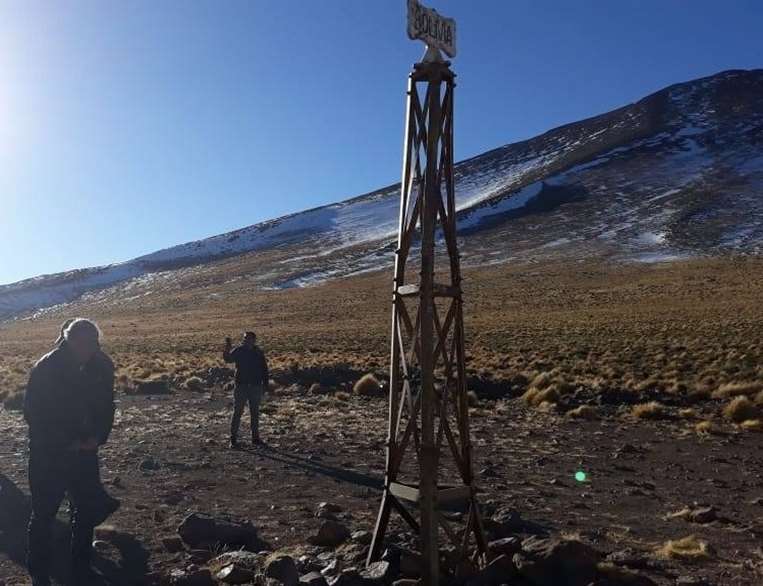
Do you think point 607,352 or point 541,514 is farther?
point 607,352

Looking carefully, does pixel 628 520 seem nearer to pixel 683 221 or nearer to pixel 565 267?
pixel 565 267

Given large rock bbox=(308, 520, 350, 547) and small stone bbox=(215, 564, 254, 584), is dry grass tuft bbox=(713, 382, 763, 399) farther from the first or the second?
small stone bbox=(215, 564, 254, 584)

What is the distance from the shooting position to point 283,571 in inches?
230

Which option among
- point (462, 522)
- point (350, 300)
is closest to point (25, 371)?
point (462, 522)

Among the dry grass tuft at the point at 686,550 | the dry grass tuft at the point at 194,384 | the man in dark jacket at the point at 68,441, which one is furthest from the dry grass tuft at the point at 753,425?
the dry grass tuft at the point at 194,384

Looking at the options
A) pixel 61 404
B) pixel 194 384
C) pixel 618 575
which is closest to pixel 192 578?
pixel 61 404

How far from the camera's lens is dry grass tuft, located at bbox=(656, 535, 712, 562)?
6725 millimetres

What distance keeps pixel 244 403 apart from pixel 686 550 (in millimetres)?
7418

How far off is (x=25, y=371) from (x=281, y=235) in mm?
103801

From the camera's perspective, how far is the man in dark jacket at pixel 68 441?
19.1 ft

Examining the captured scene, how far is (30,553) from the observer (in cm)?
582

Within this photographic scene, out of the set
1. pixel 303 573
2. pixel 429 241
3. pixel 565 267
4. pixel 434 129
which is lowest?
pixel 565 267

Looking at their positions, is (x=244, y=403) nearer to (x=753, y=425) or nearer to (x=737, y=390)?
(x=753, y=425)

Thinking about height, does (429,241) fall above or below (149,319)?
above
